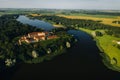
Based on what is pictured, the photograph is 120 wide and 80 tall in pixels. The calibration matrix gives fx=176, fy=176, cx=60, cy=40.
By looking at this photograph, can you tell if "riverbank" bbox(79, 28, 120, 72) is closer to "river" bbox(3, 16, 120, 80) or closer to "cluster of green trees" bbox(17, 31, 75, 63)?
"river" bbox(3, 16, 120, 80)

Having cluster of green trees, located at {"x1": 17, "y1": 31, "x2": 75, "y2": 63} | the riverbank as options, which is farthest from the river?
cluster of green trees, located at {"x1": 17, "y1": 31, "x2": 75, "y2": 63}

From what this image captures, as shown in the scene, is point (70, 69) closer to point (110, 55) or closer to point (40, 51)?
point (40, 51)

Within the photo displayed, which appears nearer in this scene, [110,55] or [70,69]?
[70,69]

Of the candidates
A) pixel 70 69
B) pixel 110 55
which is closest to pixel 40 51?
pixel 70 69

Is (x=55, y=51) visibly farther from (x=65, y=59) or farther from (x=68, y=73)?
(x=68, y=73)

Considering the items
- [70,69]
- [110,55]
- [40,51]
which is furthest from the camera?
[110,55]

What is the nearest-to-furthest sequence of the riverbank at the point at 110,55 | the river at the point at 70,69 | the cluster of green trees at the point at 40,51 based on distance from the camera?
1. the river at the point at 70,69
2. the riverbank at the point at 110,55
3. the cluster of green trees at the point at 40,51

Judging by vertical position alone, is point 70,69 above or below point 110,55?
below

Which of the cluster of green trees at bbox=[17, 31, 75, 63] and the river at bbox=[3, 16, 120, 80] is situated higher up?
the cluster of green trees at bbox=[17, 31, 75, 63]

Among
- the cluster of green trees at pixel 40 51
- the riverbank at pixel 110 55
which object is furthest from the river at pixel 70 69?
the cluster of green trees at pixel 40 51

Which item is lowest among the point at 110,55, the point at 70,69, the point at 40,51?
the point at 70,69

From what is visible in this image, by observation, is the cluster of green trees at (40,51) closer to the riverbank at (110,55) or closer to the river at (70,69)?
the river at (70,69)
